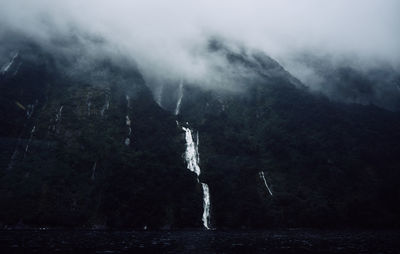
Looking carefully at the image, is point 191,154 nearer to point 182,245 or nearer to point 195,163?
point 195,163

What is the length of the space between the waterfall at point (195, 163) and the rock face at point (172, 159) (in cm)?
105

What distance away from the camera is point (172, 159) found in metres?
147

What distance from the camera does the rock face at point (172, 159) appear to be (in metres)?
119

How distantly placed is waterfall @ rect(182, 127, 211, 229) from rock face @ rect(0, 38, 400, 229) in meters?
1.05

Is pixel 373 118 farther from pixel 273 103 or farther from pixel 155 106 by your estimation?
pixel 155 106

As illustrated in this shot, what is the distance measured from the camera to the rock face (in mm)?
118812

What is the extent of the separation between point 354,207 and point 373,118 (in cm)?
8268

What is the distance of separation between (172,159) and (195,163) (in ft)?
36.6

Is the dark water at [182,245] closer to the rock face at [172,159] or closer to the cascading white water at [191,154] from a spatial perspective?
the rock face at [172,159]

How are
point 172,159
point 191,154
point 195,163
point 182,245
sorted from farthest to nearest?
point 191,154
point 195,163
point 172,159
point 182,245

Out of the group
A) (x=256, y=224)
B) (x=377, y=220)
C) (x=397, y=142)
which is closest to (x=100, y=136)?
(x=256, y=224)

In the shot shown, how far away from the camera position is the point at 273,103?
19675 centimetres

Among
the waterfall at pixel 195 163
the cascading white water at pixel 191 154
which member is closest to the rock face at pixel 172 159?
the waterfall at pixel 195 163

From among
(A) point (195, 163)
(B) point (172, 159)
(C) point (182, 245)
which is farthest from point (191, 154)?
(C) point (182, 245)
